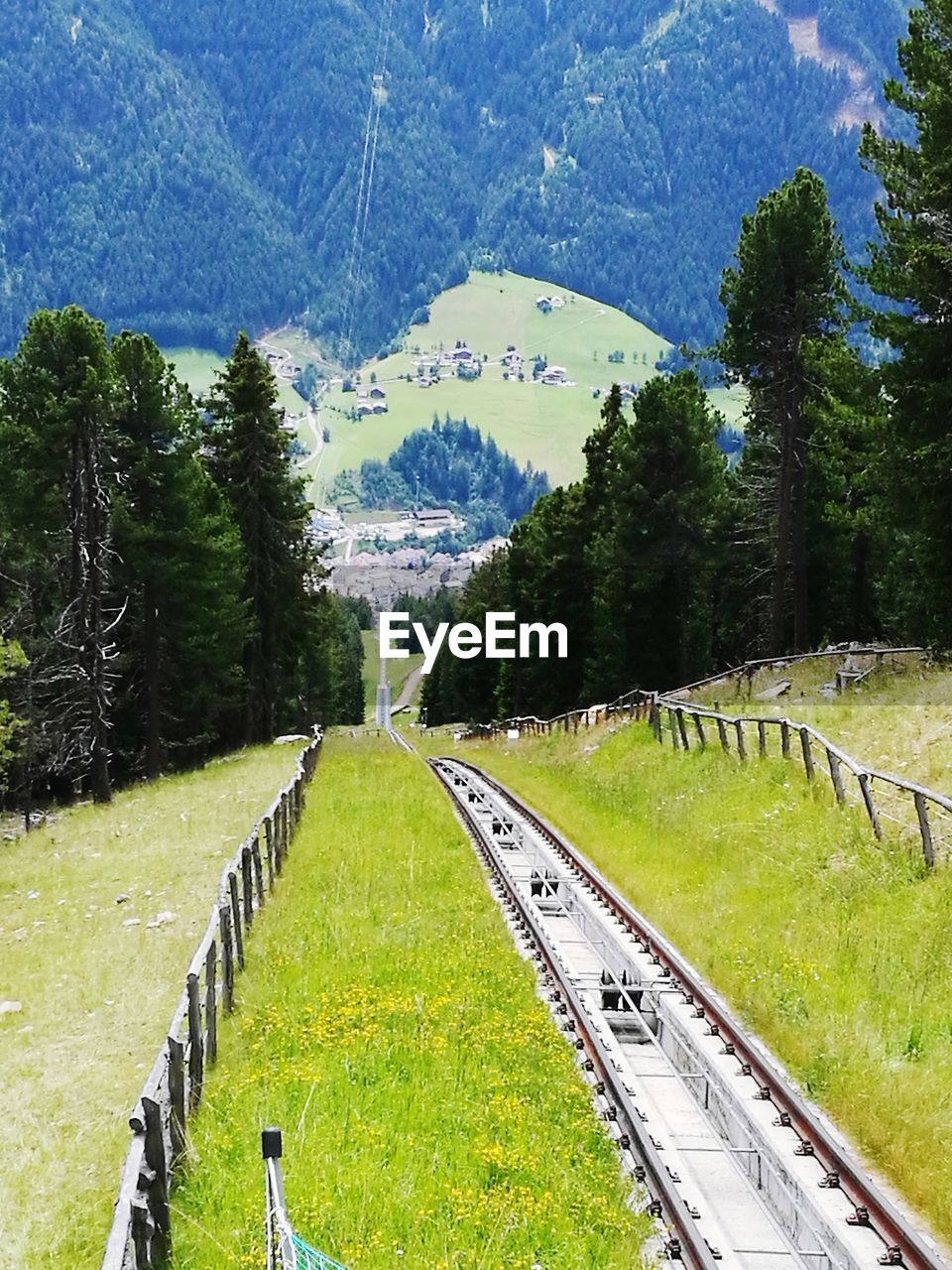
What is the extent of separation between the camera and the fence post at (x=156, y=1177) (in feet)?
25.8

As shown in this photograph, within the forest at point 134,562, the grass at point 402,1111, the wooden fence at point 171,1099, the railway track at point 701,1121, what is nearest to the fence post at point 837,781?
Result: the railway track at point 701,1121

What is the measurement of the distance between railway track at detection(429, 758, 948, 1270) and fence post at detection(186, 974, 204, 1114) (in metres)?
3.51

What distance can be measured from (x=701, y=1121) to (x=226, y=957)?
5186 millimetres

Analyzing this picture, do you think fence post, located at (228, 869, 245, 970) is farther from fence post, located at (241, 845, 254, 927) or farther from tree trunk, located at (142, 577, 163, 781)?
tree trunk, located at (142, 577, 163, 781)

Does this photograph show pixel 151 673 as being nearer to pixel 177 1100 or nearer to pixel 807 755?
pixel 807 755

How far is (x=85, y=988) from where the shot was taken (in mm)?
14891

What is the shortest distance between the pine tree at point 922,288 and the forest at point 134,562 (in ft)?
65.0

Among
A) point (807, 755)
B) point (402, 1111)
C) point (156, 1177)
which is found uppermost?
point (807, 755)

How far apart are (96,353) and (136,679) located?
1318 centimetres

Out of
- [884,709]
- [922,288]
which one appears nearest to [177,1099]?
[884,709]

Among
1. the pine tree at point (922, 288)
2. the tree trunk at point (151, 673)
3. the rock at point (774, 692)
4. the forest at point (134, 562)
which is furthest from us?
the tree trunk at point (151, 673)

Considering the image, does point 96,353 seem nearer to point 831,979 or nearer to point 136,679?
point 136,679

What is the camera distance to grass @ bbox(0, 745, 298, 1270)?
365 inches

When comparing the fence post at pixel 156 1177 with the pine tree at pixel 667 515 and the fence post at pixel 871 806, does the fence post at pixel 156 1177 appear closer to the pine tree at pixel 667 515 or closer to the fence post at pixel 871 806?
the fence post at pixel 871 806
